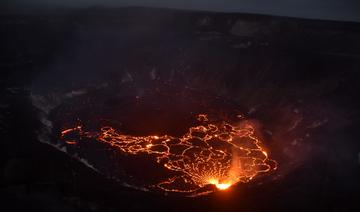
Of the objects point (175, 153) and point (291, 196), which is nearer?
point (291, 196)

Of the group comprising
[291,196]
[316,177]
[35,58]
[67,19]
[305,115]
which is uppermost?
[67,19]

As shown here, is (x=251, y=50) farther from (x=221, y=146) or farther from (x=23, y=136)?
(x=23, y=136)

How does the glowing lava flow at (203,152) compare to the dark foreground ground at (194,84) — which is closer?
the dark foreground ground at (194,84)

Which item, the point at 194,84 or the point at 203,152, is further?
the point at 194,84

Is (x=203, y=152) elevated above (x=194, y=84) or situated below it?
below

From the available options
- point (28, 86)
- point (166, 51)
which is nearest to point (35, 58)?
point (28, 86)
